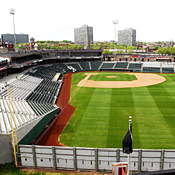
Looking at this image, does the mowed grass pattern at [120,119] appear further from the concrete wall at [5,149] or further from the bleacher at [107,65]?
the bleacher at [107,65]

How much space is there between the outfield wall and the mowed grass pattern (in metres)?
5.80

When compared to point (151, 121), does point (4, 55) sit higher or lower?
higher

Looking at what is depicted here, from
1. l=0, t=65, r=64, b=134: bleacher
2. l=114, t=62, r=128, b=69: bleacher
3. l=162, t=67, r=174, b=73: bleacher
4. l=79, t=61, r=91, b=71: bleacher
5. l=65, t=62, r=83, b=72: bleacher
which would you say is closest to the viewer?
l=0, t=65, r=64, b=134: bleacher

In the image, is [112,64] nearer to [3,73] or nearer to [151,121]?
[3,73]

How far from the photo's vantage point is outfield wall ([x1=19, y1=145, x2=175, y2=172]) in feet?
45.3

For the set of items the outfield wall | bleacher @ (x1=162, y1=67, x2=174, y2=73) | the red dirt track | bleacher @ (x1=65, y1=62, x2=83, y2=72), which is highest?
bleacher @ (x1=65, y1=62, x2=83, y2=72)

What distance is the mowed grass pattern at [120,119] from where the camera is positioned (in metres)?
21.1

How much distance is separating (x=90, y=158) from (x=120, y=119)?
13537 millimetres

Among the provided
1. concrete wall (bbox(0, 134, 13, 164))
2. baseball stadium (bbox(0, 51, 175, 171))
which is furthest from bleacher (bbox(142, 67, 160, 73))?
concrete wall (bbox(0, 134, 13, 164))

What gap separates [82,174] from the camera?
46.6 feet

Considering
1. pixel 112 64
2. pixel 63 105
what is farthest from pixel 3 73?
pixel 112 64

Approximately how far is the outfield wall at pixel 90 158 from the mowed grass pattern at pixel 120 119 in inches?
228

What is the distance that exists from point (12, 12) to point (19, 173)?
51.8 m

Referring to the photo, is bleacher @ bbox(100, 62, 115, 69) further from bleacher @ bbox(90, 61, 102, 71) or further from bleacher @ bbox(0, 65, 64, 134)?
bleacher @ bbox(0, 65, 64, 134)
